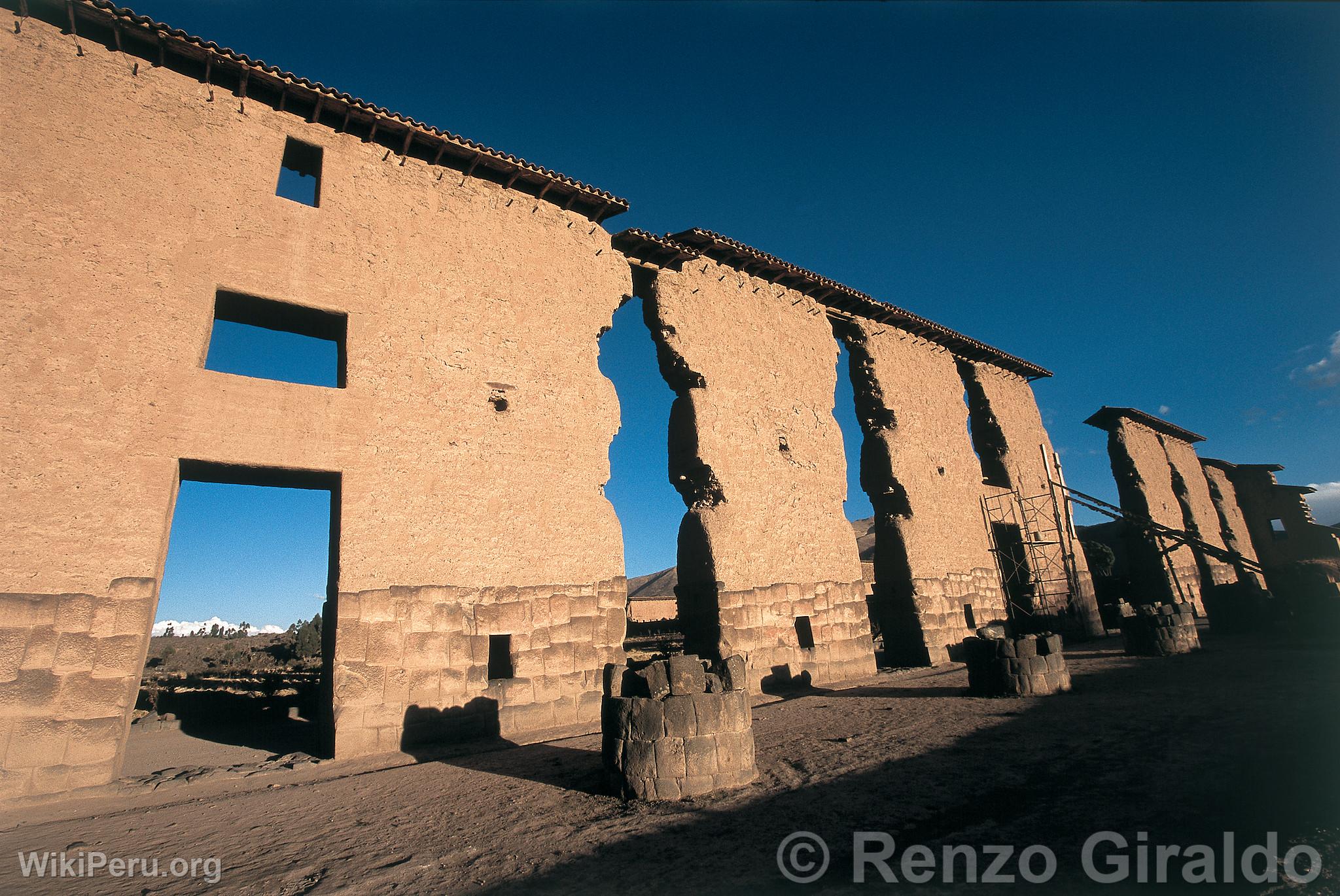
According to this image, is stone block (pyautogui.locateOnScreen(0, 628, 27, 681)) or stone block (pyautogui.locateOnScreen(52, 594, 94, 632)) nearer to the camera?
stone block (pyautogui.locateOnScreen(0, 628, 27, 681))

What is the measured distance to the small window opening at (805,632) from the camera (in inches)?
440

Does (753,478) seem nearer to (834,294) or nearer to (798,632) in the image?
(798,632)

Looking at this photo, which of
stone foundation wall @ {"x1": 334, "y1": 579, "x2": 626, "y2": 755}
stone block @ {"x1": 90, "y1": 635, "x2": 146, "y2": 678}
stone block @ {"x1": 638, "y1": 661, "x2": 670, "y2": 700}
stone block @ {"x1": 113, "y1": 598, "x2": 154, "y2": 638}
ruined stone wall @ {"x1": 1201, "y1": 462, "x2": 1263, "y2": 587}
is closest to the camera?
stone block @ {"x1": 638, "y1": 661, "x2": 670, "y2": 700}

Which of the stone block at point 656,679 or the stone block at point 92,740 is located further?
the stone block at point 92,740

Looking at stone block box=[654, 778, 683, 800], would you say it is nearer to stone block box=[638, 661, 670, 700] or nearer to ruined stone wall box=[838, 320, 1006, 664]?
stone block box=[638, 661, 670, 700]

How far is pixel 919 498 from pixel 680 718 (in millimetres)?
11087

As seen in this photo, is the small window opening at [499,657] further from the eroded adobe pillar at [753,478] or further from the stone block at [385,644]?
the eroded adobe pillar at [753,478]

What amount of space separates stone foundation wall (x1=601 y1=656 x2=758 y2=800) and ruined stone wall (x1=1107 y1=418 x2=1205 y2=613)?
21625mm

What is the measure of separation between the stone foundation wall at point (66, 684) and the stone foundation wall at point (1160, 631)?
48.5ft

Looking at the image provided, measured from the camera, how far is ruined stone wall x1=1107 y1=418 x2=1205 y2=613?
20250 millimetres

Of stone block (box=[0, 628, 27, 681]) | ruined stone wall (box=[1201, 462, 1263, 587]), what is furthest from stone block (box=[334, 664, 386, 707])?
ruined stone wall (box=[1201, 462, 1263, 587])

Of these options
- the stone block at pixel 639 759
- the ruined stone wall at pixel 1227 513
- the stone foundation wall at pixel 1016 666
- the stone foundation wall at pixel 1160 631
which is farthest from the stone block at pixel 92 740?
the ruined stone wall at pixel 1227 513

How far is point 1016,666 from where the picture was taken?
26.7 feet

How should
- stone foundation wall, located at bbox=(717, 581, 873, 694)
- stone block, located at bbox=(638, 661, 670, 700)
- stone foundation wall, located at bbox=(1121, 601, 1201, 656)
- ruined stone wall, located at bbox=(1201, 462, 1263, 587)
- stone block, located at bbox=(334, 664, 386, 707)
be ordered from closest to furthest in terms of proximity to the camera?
stone block, located at bbox=(638, 661, 670, 700)
stone block, located at bbox=(334, 664, 386, 707)
stone foundation wall, located at bbox=(717, 581, 873, 694)
stone foundation wall, located at bbox=(1121, 601, 1201, 656)
ruined stone wall, located at bbox=(1201, 462, 1263, 587)
